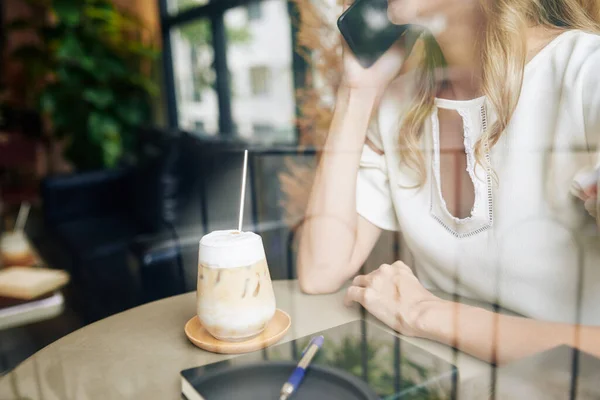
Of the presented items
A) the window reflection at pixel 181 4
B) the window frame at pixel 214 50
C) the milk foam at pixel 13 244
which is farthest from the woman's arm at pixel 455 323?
the window reflection at pixel 181 4

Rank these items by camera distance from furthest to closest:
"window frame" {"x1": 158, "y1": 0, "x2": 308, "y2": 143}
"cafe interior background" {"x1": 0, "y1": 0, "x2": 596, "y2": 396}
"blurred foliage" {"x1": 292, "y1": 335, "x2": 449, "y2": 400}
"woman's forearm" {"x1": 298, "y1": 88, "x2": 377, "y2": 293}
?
"window frame" {"x1": 158, "y1": 0, "x2": 308, "y2": 143} → "cafe interior background" {"x1": 0, "y1": 0, "x2": 596, "y2": 396} → "woman's forearm" {"x1": 298, "y1": 88, "x2": 377, "y2": 293} → "blurred foliage" {"x1": 292, "y1": 335, "x2": 449, "y2": 400}

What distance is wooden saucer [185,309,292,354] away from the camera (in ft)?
1.86

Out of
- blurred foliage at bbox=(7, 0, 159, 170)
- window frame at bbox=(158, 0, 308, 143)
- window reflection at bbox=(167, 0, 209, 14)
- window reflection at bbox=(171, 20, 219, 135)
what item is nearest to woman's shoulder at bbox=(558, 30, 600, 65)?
→ window frame at bbox=(158, 0, 308, 143)

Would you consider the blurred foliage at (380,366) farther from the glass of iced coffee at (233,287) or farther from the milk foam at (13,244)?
the milk foam at (13,244)

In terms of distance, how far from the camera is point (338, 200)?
0.70 m

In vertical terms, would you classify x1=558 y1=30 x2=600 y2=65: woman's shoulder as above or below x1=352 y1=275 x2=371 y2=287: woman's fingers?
above

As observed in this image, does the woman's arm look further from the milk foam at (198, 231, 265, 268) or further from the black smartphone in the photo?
the black smartphone

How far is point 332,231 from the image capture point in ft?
2.31

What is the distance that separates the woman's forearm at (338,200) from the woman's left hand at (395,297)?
0.17 feet

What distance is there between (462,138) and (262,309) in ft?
1.01

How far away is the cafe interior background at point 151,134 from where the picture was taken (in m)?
0.81

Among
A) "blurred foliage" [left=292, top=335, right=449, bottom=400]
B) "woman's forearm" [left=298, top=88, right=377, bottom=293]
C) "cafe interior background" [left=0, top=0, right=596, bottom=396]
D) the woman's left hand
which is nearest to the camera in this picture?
"blurred foliage" [left=292, top=335, right=449, bottom=400]

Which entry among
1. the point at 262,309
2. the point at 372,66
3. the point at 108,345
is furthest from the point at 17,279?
the point at 372,66

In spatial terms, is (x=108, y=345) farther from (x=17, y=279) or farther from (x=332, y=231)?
(x=17, y=279)
